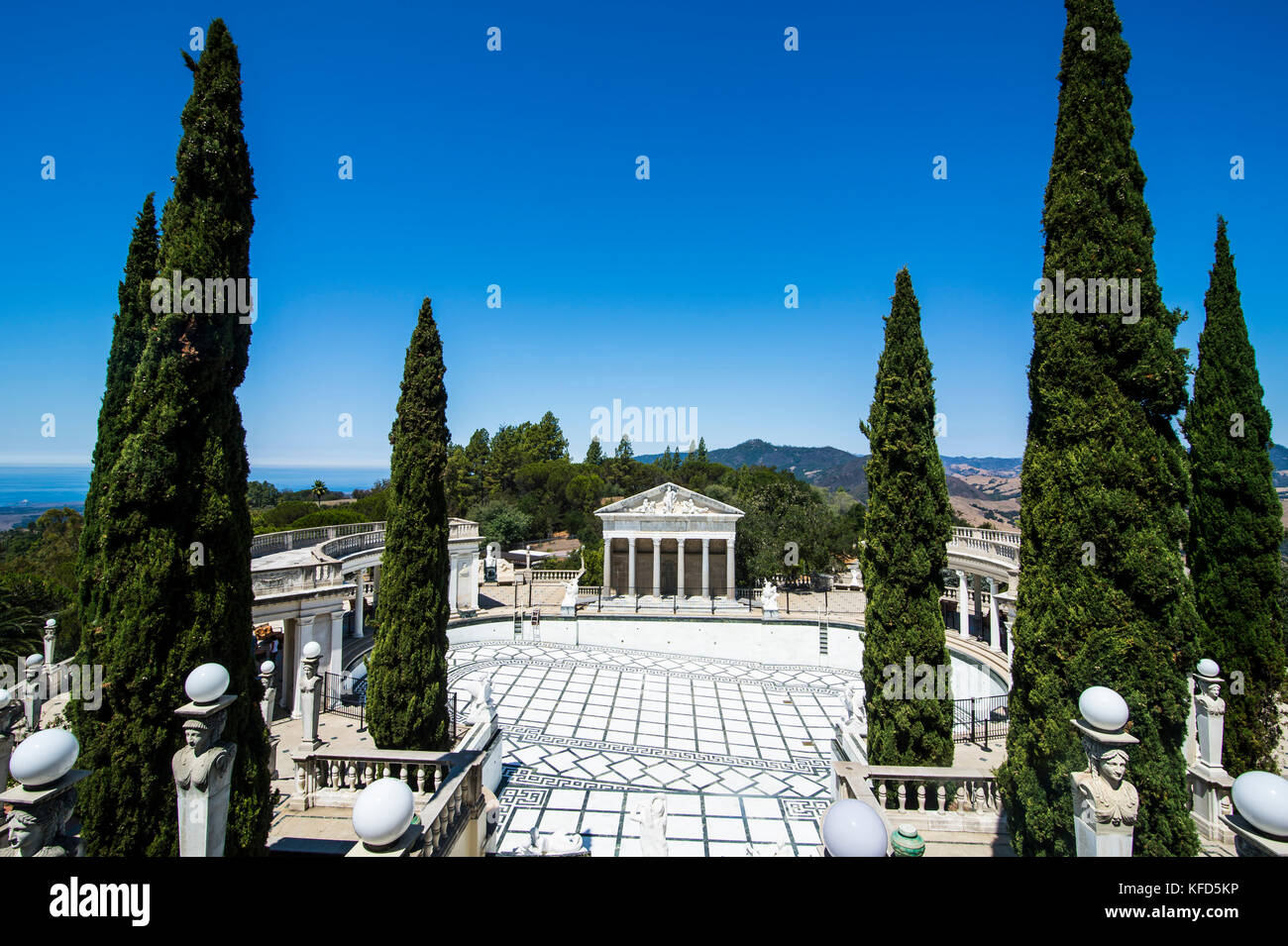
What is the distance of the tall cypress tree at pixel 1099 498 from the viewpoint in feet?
21.6

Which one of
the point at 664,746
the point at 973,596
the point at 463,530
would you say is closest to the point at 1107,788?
the point at 664,746

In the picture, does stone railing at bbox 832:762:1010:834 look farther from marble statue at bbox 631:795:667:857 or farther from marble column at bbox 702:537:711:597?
marble column at bbox 702:537:711:597

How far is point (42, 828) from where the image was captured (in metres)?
3.57

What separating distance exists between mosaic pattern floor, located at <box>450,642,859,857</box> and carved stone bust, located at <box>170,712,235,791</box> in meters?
5.96

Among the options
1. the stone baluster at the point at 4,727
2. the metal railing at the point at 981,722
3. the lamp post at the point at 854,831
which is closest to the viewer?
the lamp post at the point at 854,831

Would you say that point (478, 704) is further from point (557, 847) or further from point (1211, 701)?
point (1211, 701)

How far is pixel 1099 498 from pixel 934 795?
433 cm

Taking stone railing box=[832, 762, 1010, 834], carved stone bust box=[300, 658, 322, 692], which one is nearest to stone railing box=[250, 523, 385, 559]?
carved stone bust box=[300, 658, 322, 692]

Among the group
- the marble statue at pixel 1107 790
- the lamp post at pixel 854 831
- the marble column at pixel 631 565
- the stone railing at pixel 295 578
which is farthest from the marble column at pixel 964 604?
the lamp post at pixel 854 831

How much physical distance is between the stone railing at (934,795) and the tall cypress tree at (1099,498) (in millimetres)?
486

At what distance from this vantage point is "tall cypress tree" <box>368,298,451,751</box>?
9766mm

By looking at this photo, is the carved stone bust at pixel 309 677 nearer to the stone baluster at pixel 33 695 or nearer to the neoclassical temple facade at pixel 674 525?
the stone baluster at pixel 33 695
